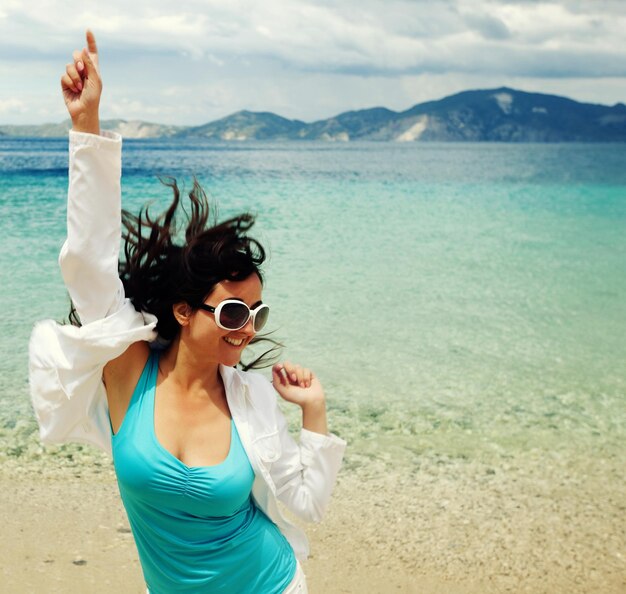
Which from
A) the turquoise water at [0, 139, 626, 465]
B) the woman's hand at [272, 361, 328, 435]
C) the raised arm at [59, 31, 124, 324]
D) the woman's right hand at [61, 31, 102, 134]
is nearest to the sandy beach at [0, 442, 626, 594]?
the turquoise water at [0, 139, 626, 465]

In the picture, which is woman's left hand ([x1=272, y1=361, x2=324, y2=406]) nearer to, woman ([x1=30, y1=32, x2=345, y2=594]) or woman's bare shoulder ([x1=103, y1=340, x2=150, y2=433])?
woman ([x1=30, y1=32, x2=345, y2=594])

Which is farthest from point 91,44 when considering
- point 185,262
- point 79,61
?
point 185,262

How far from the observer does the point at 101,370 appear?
2.09m

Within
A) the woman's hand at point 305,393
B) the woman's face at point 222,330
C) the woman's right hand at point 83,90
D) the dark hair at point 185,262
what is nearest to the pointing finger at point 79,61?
the woman's right hand at point 83,90

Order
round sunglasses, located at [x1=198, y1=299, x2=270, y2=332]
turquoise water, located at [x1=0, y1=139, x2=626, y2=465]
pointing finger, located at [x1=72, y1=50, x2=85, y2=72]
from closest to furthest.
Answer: pointing finger, located at [x1=72, y1=50, x2=85, y2=72]
round sunglasses, located at [x1=198, y1=299, x2=270, y2=332]
turquoise water, located at [x1=0, y1=139, x2=626, y2=465]

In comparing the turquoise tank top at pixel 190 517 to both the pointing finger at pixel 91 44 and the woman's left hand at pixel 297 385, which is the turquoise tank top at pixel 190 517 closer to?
the woman's left hand at pixel 297 385

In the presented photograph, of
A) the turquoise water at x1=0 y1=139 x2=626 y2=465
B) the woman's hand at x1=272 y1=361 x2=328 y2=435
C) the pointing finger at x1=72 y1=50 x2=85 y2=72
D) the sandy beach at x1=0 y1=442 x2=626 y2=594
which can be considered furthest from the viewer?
the turquoise water at x1=0 y1=139 x2=626 y2=465

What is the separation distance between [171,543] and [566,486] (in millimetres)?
4491

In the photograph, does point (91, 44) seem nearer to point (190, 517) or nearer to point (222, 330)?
point (222, 330)

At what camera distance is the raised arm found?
1.86m

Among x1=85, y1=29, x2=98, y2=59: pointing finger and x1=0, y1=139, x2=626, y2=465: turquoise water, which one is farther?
x1=0, y1=139, x2=626, y2=465: turquoise water

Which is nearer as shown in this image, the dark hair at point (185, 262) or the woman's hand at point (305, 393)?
the dark hair at point (185, 262)

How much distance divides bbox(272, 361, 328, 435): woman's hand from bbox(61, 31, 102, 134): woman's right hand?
0.89 m

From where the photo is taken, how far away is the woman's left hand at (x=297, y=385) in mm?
2289
